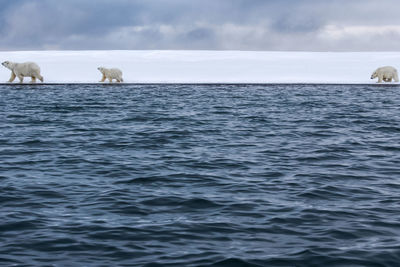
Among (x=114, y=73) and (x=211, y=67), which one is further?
(x=211, y=67)

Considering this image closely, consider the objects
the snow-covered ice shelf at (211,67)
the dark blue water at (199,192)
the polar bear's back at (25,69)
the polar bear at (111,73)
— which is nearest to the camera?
the dark blue water at (199,192)

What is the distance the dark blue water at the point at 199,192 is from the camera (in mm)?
6645

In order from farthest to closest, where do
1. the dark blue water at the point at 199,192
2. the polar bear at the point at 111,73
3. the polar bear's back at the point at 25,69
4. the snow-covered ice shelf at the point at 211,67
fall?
the snow-covered ice shelf at the point at 211,67 < the polar bear at the point at 111,73 < the polar bear's back at the point at 25,69 < the dark blue water at the point at 199,192

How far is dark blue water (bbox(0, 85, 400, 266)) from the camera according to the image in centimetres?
664

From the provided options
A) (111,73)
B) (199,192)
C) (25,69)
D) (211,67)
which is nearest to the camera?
(199,192)

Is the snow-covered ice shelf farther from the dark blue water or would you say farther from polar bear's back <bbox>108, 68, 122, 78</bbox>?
the dark blue water

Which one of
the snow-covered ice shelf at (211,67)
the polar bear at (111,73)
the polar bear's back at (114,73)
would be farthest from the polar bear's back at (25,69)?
the polar bear's back at (114,73)

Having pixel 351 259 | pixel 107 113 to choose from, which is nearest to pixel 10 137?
pixel 107 113

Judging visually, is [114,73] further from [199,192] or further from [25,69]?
[199,192]

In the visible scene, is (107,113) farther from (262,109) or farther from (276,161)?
(276,161)

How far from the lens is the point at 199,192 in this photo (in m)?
9.46

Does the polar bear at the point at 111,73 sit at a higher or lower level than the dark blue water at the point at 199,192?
higher

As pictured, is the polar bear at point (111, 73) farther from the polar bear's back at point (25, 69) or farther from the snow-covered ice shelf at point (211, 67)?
the polar bear's back at point (25, 69)

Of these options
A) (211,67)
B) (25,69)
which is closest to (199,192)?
(25,69)
